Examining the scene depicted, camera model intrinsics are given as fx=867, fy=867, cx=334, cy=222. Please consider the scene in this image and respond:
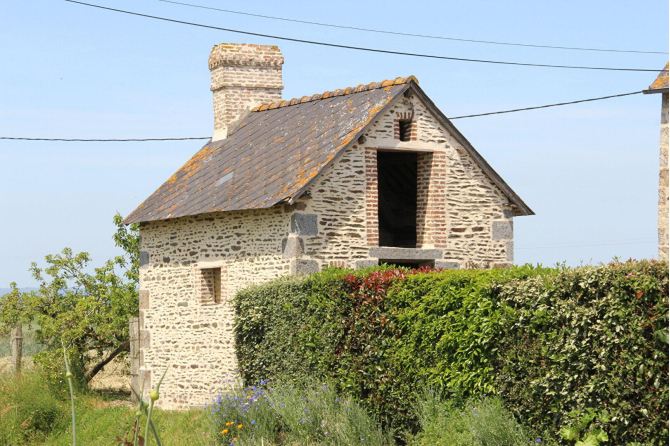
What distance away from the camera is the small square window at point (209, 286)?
16.0 m

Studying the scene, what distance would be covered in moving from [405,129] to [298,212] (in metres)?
2.65

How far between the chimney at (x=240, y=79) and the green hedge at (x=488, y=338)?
21.6 feet

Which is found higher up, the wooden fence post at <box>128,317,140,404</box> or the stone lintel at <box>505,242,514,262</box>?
the stone lintel at <box>505,242,514,262</box>

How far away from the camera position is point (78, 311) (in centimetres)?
1909

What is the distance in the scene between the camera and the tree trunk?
1944cm

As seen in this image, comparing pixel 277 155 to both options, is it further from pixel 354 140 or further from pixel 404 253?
pixel 404 253

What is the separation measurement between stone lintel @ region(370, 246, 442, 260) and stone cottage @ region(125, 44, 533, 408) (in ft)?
0.08

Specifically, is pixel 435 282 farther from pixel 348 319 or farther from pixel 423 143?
pixel 423 143

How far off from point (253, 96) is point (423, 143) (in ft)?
18.4

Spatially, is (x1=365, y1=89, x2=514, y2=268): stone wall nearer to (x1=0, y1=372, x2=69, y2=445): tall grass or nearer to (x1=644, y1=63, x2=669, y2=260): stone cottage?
(x1=644, y1=63, x2=669, y2=260): stone cottage

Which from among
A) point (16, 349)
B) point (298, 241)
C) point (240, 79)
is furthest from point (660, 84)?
point (16, 349)

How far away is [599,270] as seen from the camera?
7.95 m

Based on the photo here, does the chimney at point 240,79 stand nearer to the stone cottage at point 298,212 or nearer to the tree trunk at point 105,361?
the stone cottage at point 298,212

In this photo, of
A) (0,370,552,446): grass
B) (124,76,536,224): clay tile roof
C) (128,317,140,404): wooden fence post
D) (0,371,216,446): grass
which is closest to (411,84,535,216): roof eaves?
(124,76,536,224): clay tile roof
